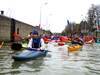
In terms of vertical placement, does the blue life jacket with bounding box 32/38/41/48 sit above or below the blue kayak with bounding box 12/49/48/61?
above

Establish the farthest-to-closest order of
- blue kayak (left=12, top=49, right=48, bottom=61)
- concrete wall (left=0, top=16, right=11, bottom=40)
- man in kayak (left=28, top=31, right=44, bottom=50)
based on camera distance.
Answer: concrete wall (left=0, top=16, right=11, bottom=40) < man in kayak (left=28, top=31, right=44, bottom=50) < blue kayak (left=12, top=49, right=48, bottom=61)

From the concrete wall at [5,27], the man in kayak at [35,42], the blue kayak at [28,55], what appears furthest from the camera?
the concrete wall at [5,27]

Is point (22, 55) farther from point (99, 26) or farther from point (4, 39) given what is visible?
point (99, 26)

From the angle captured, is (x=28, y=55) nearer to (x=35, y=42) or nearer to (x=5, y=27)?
(x=35, y=42)

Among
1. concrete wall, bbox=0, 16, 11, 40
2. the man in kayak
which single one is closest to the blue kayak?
the man in kayak

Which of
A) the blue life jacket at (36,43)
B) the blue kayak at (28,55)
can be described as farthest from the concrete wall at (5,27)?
the blue kayak at (28,55)

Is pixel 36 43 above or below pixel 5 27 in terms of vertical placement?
below

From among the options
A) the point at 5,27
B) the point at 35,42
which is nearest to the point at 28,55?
the point at 35,42

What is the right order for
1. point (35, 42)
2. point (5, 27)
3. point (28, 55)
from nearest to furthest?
point (28, 55) < point (35, 42) < point (5, 27)

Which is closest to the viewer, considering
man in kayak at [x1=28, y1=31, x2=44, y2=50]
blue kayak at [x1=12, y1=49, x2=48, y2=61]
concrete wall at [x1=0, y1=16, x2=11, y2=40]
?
blue kayak at [x1=12, y1=49, x2=48, y2=61]

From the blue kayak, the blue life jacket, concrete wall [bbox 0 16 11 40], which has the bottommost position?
the blue kayak

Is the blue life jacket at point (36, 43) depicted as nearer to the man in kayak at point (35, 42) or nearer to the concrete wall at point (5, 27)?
the man in kayak at point (35, 42)

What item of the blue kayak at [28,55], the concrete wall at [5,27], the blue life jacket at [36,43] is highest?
the concrete wall at [5,27]

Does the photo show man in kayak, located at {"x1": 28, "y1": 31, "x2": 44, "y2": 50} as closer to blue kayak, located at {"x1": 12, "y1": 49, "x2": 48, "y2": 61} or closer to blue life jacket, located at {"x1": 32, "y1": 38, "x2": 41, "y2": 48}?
blue life jacket, located at {"x1": 32, "y1": 38, "x2": 41, "y2": 48}
